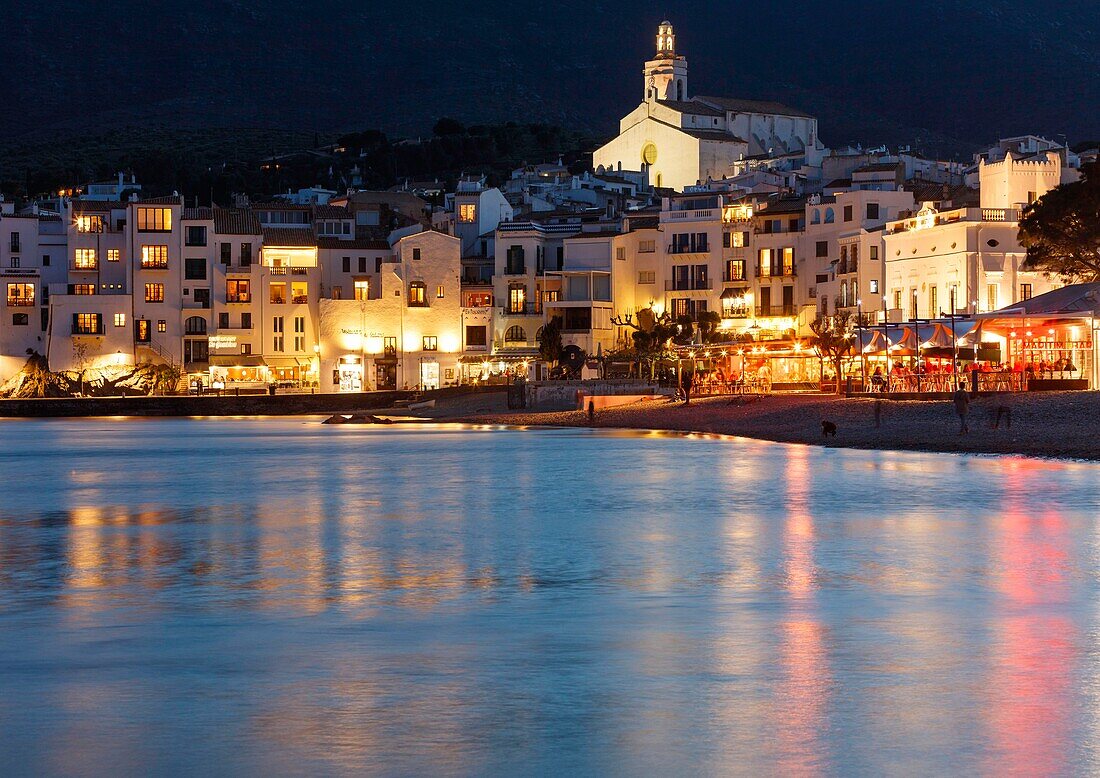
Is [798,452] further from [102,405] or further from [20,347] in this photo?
[20,347]

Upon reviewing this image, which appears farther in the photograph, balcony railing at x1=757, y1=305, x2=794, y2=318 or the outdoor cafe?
balcony railing at x1=757, y1=305, x2=794, y2=318

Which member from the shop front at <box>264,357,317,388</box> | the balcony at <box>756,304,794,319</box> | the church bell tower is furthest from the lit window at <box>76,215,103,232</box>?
the church bell tower

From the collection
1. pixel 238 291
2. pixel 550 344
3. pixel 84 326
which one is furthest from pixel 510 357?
pixel 84 326

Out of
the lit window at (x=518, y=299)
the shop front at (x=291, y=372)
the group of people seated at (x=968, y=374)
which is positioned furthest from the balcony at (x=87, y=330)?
the group of people seated at (x=968, y=374)

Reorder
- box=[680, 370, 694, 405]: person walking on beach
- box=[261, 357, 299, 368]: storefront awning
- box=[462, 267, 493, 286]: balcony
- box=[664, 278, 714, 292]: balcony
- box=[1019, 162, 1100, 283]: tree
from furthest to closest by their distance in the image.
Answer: box=[462, 267, 493, 286]: balcony
box=[261, 357, 299, 368]: storefront awning
box=[664, 278, 714, 292]: balcony
box=[680, 370, 694, 405]: person walking on beach
box=[1019, 162, 1100, 283]: tree

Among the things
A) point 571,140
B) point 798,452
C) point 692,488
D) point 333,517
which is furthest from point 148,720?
point 571,140

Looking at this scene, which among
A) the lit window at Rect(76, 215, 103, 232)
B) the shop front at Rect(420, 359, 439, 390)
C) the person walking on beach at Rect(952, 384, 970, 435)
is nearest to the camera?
the person walking on beach at Rect(952, 384, 970, 435)

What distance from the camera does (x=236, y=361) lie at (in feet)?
270

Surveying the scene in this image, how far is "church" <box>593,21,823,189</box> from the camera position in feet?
423

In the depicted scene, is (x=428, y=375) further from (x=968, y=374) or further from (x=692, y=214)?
(x=968, y=374)

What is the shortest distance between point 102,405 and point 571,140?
101111 millimetres

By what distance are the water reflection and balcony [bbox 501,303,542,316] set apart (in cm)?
5606

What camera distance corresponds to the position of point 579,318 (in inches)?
3236

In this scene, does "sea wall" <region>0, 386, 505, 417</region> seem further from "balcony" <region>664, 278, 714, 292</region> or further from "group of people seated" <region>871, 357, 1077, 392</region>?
"group of people seated" <region>871, 357, 1077, 392</region>
